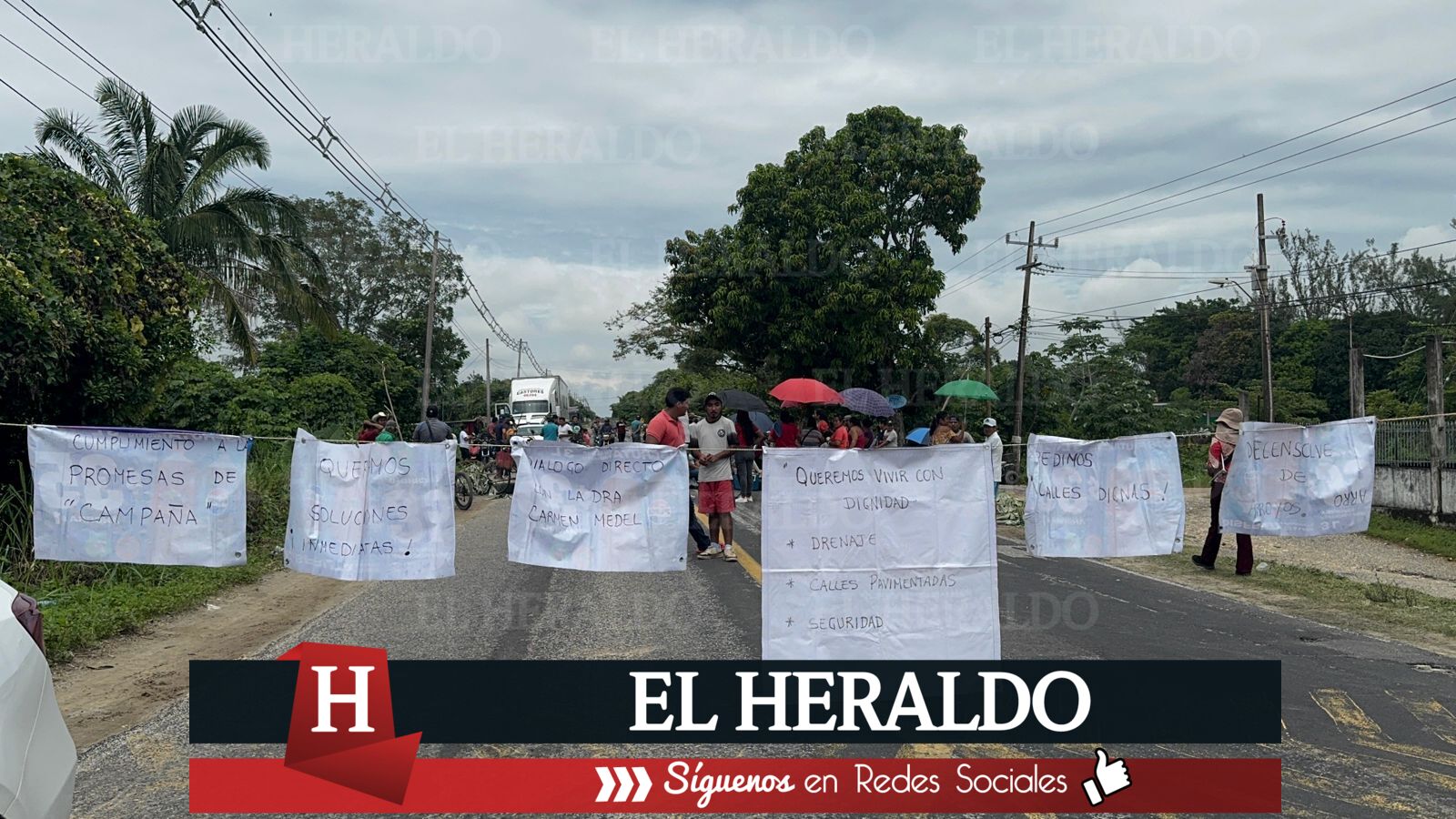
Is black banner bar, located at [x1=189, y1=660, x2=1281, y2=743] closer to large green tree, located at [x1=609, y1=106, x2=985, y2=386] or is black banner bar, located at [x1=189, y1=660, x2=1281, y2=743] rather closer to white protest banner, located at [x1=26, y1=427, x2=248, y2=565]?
white protest banner, located at [x1=26, y1=427, x2=248, y2=565]

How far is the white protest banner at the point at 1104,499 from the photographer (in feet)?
22.5

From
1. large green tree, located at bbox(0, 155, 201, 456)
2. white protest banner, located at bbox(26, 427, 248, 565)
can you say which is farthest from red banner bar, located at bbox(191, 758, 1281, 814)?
large green tree, located at bbox(0, 155, 201, 456)

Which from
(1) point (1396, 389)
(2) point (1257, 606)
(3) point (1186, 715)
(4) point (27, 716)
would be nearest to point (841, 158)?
(2) point (1257, 606)

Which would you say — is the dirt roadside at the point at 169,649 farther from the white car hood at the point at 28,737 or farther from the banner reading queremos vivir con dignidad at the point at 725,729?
the white car hood at the point at 28,737

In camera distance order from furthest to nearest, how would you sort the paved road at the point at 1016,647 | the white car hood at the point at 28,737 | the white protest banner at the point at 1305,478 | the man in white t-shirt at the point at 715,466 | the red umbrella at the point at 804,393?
the red umbrella at the point at 804,393 → the man in white t-shirt at the point at 715,466 → the white protest banner at the point at 1305,478 → the paved road at the point at 1016,647 → the white car hood at the point at 28,737

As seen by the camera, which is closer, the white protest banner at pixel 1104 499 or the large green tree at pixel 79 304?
the white protest banner at pixel 1104 499

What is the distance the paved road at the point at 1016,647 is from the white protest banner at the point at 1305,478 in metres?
0.98

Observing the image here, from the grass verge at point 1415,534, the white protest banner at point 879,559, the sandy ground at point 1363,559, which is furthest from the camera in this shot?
the grass verge at point 1415,534

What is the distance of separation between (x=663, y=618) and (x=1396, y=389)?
55.5 m

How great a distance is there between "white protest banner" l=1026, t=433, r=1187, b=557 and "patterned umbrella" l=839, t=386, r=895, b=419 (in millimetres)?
15729

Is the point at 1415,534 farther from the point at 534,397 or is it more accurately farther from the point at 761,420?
the point at 534,397

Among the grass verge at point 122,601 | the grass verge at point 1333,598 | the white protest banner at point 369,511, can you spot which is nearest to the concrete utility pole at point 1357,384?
the grass verge at point 1333,598

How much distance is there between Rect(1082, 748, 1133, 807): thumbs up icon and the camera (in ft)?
15.5

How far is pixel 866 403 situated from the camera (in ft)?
76.7
